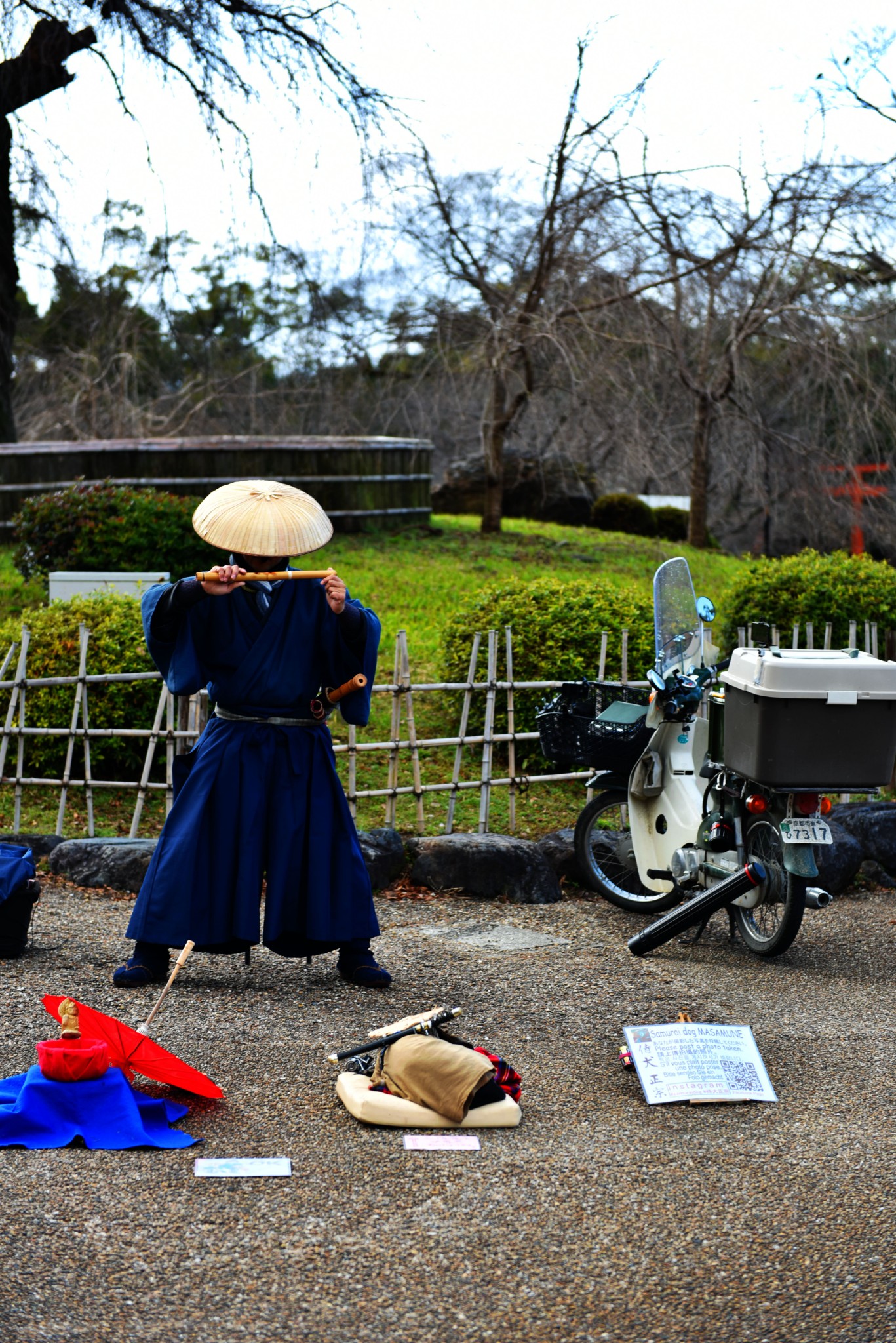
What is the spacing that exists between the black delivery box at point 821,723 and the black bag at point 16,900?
248 centimetres

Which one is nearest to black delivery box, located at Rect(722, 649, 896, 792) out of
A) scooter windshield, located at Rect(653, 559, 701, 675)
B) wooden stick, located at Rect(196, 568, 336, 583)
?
scooter windshield, located at Rect(653, 559, 701, 675)

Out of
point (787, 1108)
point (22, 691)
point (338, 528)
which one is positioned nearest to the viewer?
point (787, 1108)

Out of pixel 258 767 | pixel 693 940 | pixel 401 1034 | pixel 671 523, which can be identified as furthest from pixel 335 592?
pixel 671 523

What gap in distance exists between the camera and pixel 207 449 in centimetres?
1351

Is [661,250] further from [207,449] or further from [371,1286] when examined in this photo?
[371,1286]

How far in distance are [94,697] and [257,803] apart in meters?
3.09

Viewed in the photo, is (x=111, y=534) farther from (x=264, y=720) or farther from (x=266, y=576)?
(x=266, y=576)

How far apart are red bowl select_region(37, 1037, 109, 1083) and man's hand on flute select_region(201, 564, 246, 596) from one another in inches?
55.8

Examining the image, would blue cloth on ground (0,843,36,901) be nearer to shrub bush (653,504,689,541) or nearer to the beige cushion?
the beige cushion

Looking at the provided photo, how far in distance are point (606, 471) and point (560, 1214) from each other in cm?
2191

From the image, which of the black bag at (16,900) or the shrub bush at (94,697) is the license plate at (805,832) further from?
the shrub bush at (94,697)

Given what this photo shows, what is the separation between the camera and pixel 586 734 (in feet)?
17.1

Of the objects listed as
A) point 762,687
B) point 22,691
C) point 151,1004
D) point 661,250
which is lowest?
point 151,1004

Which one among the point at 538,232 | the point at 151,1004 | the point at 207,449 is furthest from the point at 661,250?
the point at 151,1004
